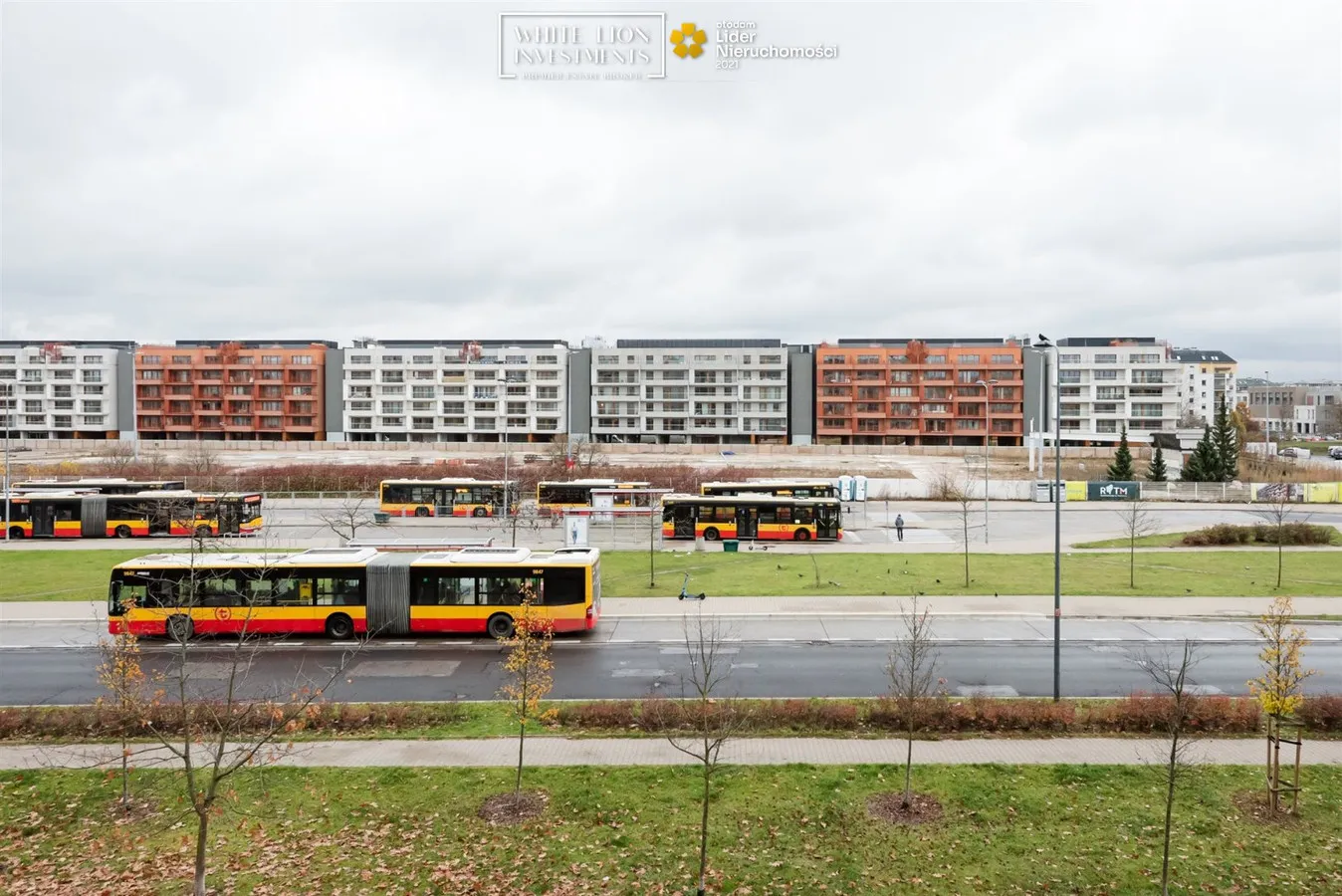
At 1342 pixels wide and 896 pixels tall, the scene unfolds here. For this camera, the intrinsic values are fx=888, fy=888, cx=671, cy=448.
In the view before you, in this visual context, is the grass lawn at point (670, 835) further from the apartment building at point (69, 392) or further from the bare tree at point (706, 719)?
the apartment building at point (69, 392)

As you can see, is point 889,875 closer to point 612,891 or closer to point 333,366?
point 612,891

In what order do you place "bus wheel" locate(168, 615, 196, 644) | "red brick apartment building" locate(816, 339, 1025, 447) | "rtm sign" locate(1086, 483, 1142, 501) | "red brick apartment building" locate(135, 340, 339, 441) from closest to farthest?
"bus wheel" locate(168, 615, 196, 644), "rtm sign" locate(1086, 483, 1142, 501), "red brick apartment building" locate(816, 339, 1025, 447), "red brick apartment building" locate(135, 340, 339, 441)

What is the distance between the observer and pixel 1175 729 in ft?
45.0

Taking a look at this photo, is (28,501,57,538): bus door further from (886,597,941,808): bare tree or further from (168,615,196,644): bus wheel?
(886,597,941,808): bare tree

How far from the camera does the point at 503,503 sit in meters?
58.3

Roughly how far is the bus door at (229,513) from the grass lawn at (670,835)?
3604 centimetres

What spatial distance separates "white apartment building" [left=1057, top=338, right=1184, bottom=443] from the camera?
385 ft

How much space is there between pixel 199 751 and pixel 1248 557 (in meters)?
42.9

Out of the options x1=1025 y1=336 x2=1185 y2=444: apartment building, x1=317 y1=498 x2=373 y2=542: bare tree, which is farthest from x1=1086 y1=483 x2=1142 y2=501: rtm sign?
x1=317 y1=498 x2=373 y2=542: bare tree

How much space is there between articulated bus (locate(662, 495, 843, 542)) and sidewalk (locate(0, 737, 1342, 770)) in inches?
1248

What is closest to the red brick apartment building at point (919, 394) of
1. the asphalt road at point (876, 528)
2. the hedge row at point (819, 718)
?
the asphalt road at point (876, 528)

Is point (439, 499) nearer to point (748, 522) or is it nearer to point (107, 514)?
point (107, 514)

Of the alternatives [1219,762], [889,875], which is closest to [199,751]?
[889,875]

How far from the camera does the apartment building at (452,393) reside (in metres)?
128
